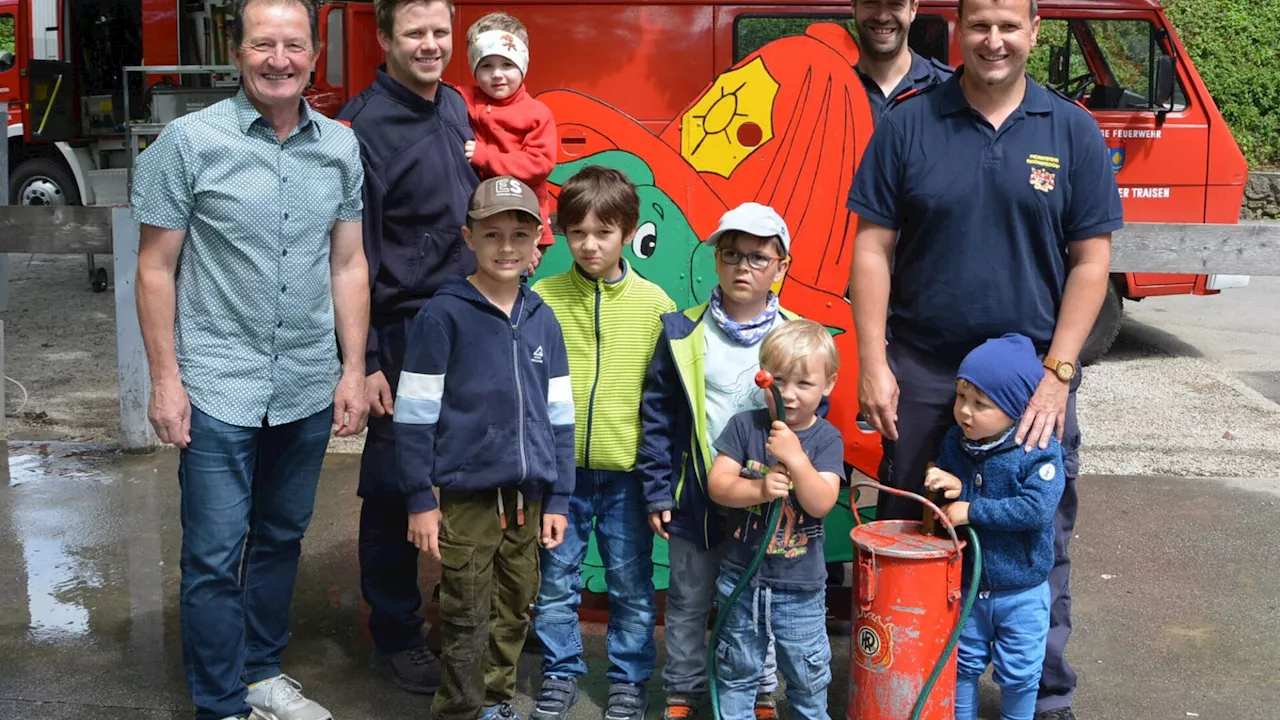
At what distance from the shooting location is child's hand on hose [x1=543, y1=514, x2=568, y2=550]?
3418 millimetres

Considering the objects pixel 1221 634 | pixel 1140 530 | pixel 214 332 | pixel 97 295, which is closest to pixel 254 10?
pixel 214 332

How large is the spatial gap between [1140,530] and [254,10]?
3.93 metres

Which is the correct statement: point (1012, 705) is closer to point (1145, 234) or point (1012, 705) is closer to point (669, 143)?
point (669, 143)

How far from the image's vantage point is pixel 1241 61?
1720cm

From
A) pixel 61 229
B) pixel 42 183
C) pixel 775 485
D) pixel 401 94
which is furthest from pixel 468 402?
pixel 42 183

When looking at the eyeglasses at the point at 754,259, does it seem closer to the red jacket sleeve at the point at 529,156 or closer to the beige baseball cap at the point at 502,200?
the beige baseball cap at the point at 502,200

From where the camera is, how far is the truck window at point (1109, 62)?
835 cm

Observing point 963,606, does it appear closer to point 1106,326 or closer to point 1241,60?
point 1106,326

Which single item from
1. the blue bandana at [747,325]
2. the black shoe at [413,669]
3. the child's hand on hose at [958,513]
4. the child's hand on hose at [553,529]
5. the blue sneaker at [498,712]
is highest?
the blue bandana at [747,325]

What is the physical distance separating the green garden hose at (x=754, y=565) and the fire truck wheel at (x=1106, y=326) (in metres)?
5.82

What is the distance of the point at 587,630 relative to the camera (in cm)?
425

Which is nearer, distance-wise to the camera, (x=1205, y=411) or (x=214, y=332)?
(x=214, y=332)

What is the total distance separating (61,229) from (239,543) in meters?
3.59

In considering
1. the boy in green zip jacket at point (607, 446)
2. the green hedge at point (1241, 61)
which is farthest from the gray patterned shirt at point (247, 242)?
the green hedge at point (1241, 61)
